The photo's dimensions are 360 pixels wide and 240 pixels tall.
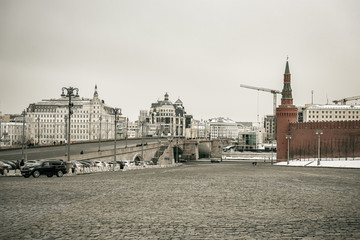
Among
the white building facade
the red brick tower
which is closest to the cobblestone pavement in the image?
the red brick tower

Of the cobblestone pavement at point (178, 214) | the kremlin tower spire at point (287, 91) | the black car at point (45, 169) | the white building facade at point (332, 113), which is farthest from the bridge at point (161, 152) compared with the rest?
the white building facade at point (332, 113)

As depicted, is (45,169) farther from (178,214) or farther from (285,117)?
(285,117)

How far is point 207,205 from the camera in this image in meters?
15.2

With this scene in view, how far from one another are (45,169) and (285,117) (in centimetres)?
6179

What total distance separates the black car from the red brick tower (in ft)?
187

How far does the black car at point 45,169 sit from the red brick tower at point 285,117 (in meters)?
57.0

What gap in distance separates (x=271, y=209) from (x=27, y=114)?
142478 millimetres

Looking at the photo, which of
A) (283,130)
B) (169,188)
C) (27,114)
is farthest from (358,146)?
(27,114)

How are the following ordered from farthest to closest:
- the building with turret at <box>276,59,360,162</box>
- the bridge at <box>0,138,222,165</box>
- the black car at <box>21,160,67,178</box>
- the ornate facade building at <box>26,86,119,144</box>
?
the ornate facade building at <box>26,86,119,144</box>
the building with turret at <box>276,59,360,162</box>
the bridge at <box>0,138,222,165</box>
the black car at <box>21,160,67,178</box>

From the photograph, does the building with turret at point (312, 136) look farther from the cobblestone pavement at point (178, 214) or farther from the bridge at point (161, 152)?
the cobblestone pavement at point (178, 214)

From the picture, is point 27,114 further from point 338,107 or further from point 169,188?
point 169,188

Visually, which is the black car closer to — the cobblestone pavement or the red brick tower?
the cobblestone pavement

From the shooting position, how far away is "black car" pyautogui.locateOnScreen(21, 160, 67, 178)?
95.5ft

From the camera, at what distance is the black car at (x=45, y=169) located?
2911cm
